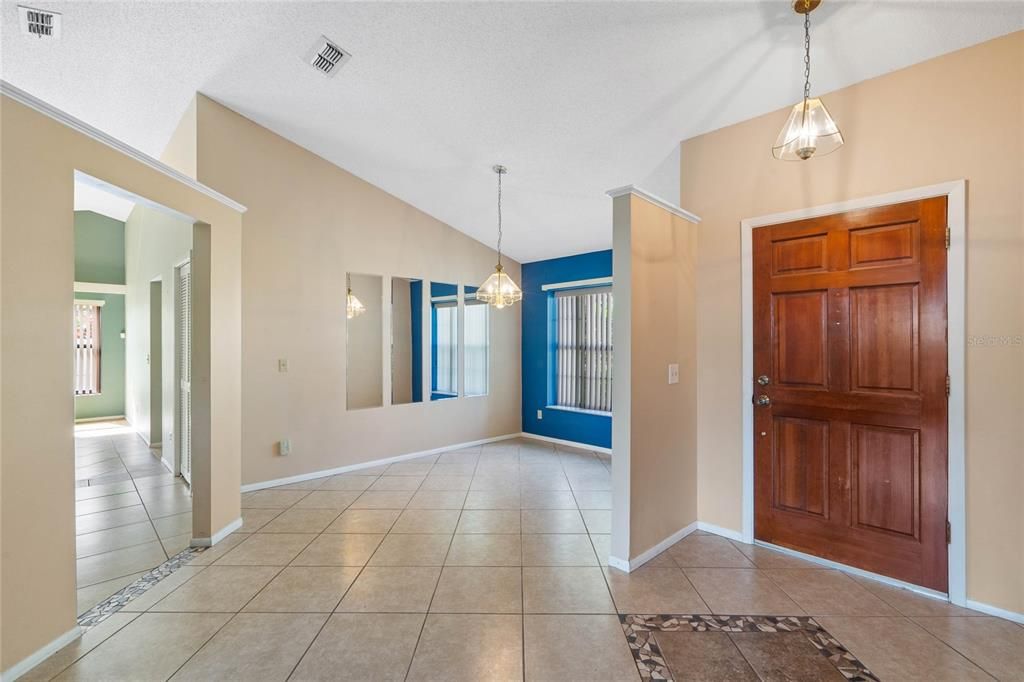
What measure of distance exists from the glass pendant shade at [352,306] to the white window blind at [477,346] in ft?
5.24

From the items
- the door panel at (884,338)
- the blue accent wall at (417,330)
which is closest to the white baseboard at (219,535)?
the blue accent wall at (417,330)

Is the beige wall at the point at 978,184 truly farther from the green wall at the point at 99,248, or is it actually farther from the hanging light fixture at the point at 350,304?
the green wall at the point at 99,248

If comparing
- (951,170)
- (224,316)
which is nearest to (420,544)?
(224,316)

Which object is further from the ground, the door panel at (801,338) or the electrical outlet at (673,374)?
the door panel at (801,338)

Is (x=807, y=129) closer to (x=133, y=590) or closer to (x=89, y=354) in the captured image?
(x=133, y=590)

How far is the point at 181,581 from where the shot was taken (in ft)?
8.20

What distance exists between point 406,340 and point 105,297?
6.49 metres

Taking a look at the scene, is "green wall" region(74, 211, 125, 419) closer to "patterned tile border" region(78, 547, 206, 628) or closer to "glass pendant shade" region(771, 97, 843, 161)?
"patterned tile border" region(78, 547, 206, 628)

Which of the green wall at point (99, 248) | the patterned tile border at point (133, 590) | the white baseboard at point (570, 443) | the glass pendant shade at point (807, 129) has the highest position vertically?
the green wall at point (99, 248)

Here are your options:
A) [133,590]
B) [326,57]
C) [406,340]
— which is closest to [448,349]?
[406,340]

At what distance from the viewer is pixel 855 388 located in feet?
8.48

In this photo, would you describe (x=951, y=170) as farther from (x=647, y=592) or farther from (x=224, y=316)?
(x=224, y=316)

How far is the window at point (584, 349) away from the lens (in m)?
5.63

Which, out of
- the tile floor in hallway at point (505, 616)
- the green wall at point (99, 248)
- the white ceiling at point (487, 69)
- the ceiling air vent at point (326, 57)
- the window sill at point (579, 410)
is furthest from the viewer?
the green wall at point (99, 248)
